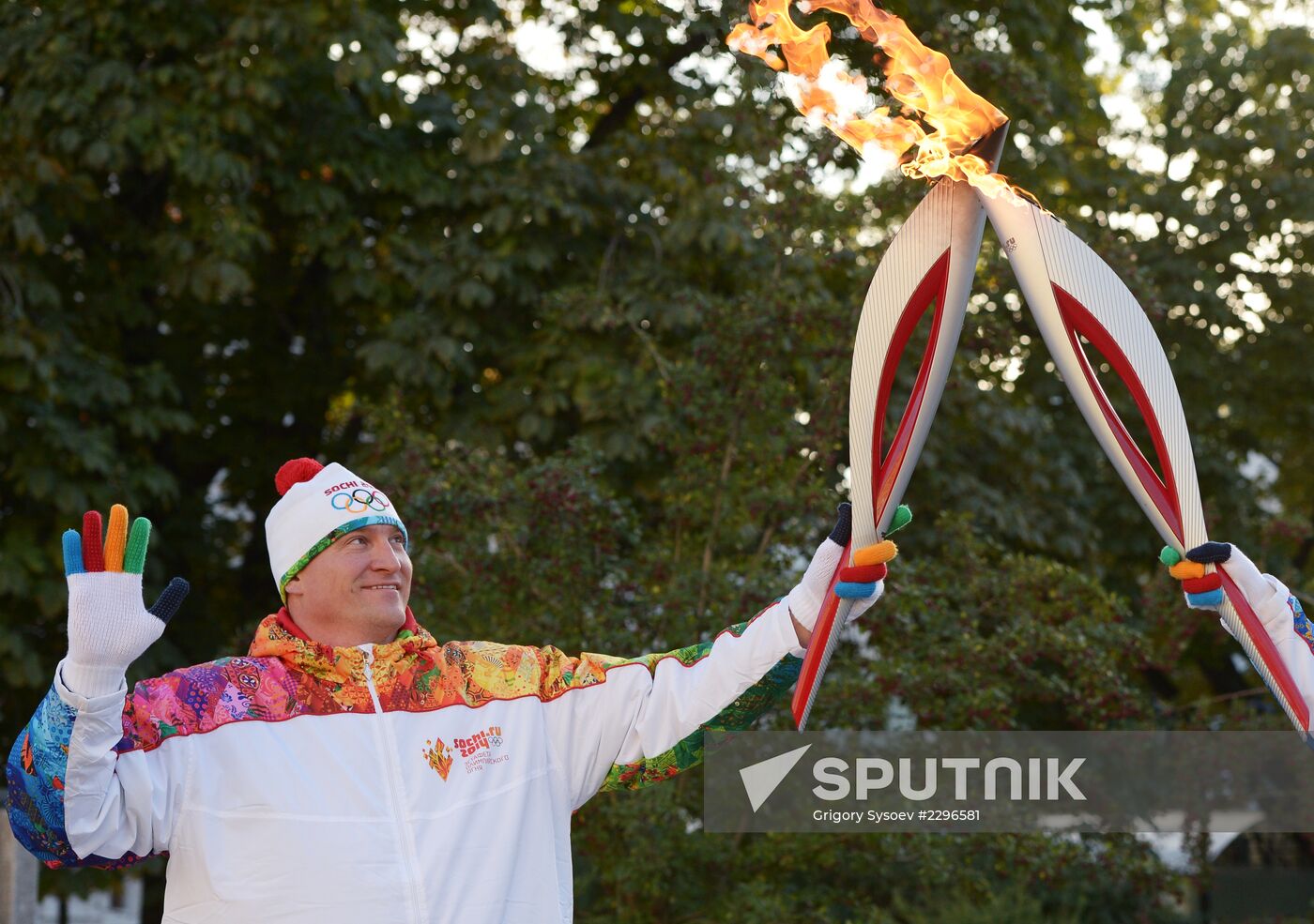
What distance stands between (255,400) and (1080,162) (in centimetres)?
467

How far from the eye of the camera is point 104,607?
83.4 inches

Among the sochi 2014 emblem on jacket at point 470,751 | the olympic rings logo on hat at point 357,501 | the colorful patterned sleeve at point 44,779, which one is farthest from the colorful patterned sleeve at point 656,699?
the colorful patterned sleeve at point 44,779

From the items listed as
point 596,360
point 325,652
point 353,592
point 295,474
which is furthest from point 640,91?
point 325,652

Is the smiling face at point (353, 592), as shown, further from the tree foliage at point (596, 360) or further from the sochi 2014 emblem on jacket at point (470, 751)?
the tree foliage at point (596, 360)

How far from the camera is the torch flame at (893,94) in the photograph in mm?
2648

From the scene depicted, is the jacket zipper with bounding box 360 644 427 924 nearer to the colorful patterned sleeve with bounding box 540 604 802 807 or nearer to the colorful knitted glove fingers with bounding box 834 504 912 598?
the colorful patterned sleeve with bounding box 540 604 802 807

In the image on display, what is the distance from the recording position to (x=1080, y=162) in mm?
8469

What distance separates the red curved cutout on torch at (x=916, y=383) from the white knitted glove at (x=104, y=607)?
1206 mm

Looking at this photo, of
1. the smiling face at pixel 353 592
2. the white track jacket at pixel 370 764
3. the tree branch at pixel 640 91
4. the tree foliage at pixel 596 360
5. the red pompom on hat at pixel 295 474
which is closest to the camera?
the white track jacket at pixel 370 764

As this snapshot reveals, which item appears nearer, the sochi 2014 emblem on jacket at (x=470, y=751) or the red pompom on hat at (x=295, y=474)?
the sochi 2014 emblem on jacket at (x=470, y=751)

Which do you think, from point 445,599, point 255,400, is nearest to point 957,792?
point 445,599

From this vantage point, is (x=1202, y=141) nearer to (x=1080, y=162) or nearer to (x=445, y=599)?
(x=1080, y=162)

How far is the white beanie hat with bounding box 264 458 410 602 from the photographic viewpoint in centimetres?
263

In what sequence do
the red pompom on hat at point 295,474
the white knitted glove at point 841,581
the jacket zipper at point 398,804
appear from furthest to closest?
the red pompom on hat at point 295,474 → the white knitted glove at point 841,581 → the jacket zipper at point 398,804
